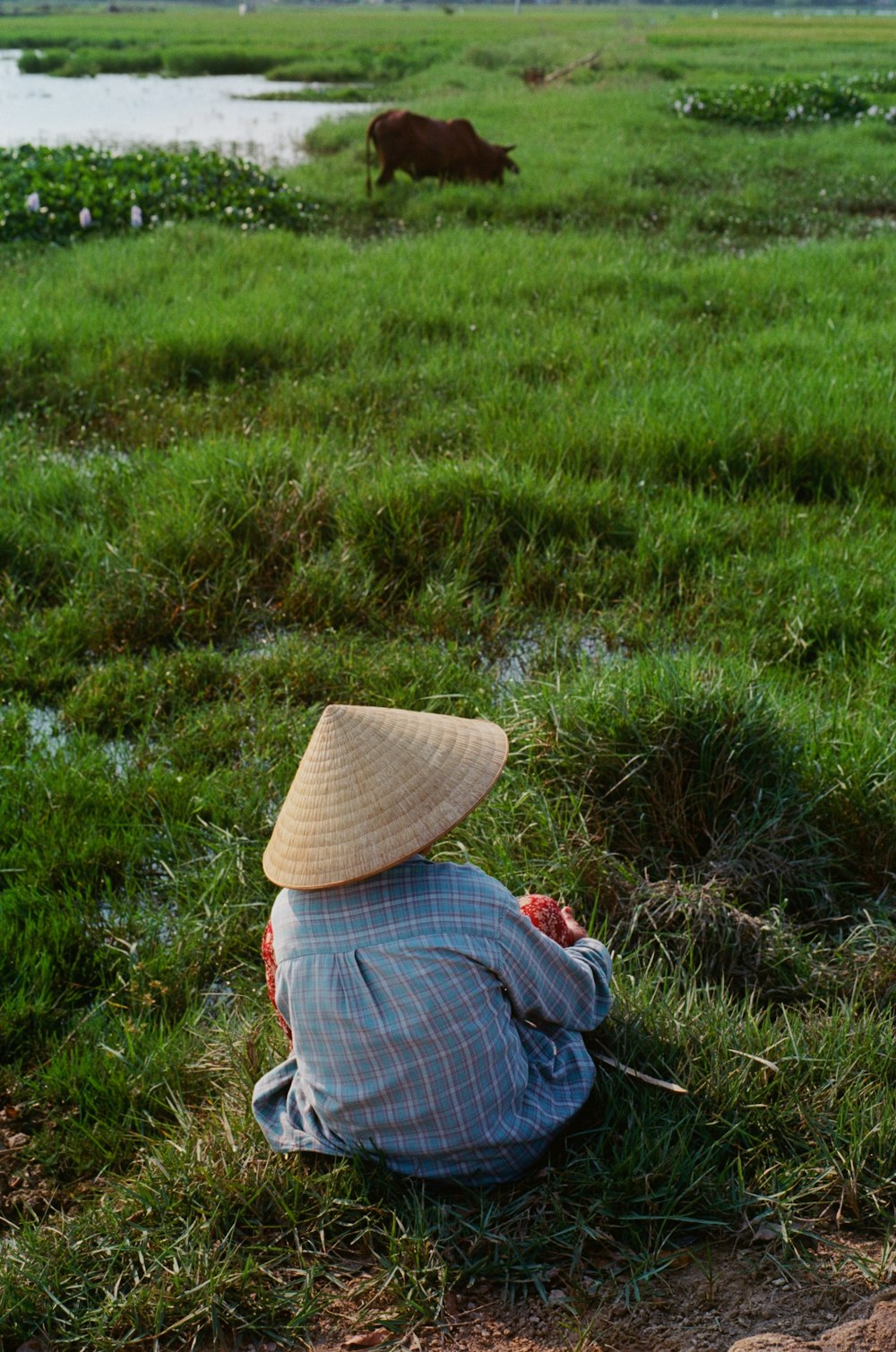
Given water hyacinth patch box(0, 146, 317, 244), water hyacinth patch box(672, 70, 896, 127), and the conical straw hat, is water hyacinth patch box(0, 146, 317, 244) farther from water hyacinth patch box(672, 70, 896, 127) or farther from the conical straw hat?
the conical straw hat

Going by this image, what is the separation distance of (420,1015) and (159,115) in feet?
59.5

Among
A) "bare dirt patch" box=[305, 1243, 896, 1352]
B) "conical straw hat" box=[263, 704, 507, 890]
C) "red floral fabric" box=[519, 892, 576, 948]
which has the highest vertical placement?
"conical straw hat" box=[263, 704, 507, 890]

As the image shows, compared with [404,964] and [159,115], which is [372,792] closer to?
[404,964]

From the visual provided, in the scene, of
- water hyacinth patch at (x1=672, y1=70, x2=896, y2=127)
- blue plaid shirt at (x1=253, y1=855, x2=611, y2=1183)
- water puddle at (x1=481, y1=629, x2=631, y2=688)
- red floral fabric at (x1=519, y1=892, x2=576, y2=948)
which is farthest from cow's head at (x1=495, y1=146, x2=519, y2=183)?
blue plaid shirt at (x1=253, y1=855, x2=611, y2=1183)

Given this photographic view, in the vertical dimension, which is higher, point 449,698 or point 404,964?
point 404,964

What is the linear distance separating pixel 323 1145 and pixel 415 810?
2.06 ft

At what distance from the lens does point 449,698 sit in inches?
145

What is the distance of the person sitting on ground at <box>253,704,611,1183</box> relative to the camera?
6.36 ft

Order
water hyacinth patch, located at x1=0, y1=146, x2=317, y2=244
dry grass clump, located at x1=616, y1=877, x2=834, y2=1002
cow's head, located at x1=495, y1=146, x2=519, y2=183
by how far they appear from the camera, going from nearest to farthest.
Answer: dry grass clump, located at x1=616, y1=877, x2=834, y2=1002 < water hyacinth patch, located at x1=0, y1=146, x2=317, y2=244 < cow's head, located at x1=495, y1=146, x2=519, y2=183

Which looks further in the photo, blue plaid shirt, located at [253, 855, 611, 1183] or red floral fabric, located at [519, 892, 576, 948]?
red floral fabric, located at [519, 892, 576, 948]

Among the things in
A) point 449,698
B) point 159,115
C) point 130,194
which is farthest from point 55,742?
point 159,115

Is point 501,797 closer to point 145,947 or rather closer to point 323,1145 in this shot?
point 145,947

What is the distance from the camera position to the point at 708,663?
328 centimetres

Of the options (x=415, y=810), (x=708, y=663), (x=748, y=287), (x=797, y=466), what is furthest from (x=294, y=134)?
(x=415, y=810)
